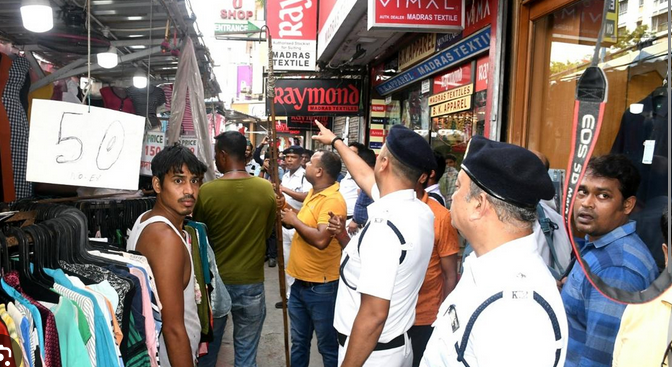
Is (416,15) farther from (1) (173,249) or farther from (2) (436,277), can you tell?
(1) (173,249)

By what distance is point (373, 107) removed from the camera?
890cm

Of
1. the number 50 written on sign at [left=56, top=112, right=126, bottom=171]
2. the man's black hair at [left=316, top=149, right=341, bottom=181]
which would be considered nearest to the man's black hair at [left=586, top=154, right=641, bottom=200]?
the man's black hair at [left=316, top=149, right=341, bottom=181]

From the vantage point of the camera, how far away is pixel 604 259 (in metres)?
2.12

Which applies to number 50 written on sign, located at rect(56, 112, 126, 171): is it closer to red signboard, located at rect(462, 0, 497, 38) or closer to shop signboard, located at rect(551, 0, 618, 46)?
shop signboard, located at rect(551, 0, 618, 46)

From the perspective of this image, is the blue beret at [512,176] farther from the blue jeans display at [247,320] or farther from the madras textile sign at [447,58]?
the madras textile sign at [447,58]

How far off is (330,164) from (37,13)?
2439 mm

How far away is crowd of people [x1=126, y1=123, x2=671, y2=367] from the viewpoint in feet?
4.81

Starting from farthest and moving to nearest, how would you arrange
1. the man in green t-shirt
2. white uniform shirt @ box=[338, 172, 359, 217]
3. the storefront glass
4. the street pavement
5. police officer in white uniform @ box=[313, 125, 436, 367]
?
white uniform shirt @ box=[338, 172, 359, 217]
the street pavement
the man in green t-shirt
the storefront glass
police officer in white uniform @ box=[313, 125, 436, 367]

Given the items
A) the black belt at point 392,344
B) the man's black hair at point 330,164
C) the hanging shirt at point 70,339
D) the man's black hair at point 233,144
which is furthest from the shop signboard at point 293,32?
the hanging shirt at point 70,339

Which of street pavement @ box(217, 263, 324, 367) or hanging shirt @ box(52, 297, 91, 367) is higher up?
hanging shirt @ box(52, 297, 91, 367)

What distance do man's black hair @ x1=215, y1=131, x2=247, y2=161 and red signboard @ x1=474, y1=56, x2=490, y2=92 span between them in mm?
2438

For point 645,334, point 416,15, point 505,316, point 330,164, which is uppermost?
point 416,15

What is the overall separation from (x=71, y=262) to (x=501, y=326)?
1.79m

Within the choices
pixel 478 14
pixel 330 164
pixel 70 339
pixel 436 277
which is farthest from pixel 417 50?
pixel 70 339
